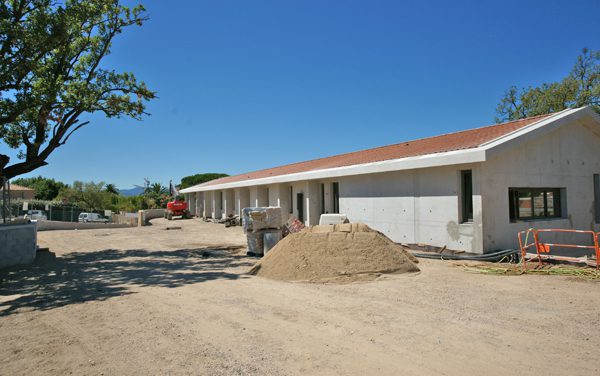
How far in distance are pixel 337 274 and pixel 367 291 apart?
145cm

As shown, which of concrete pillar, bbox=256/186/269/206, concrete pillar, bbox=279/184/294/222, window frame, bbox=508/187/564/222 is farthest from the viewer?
concrete pillar, bbox=256/186/269/206

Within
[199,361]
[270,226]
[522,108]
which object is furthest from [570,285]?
[522,108]

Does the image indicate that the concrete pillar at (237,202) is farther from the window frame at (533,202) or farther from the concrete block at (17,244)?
the window frame at (533,202)

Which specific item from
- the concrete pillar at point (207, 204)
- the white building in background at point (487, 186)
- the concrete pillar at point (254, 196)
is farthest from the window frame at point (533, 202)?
the concrete pillar at point (207, 204)

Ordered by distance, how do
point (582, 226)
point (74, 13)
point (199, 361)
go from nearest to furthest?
1. point (199, 361)
2. point (74, 13)
3. point (582, 226)

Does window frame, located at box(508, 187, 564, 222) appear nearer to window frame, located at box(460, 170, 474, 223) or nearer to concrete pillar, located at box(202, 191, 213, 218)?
window frame, located at box(460, 170, 474, 223)

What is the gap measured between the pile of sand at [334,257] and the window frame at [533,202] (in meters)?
4.91

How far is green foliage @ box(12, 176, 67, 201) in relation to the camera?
63.2m

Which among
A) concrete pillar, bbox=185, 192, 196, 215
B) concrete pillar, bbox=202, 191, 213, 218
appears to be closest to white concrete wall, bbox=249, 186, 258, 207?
concrete pillar, bbox=202, 191, 213, 218

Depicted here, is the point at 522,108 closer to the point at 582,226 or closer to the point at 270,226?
the point at 582,226

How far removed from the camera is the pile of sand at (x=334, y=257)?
365 inches

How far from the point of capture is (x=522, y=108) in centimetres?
3572

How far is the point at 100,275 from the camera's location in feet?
33.6

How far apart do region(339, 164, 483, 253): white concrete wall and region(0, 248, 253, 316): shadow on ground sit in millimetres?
5863
